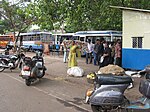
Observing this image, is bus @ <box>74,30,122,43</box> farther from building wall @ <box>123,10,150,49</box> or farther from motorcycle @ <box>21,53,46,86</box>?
motorcycle @ <box>21,53,46,86</box>

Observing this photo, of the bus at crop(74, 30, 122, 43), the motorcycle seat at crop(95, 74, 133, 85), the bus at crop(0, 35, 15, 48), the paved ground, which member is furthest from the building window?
the bus at crop(0, 35, 15, 48)

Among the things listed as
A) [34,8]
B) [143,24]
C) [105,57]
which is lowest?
[105,57]

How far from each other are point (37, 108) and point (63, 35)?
76.2 feet

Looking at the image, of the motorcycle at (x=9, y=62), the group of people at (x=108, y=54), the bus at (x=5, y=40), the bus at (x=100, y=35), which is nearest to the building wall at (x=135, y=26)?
the group of people at (x=108, y=54)

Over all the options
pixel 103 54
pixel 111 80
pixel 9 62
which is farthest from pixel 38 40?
pixel 111 80

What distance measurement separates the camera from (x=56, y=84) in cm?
1039

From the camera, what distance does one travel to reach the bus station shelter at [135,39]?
12125 millimetres

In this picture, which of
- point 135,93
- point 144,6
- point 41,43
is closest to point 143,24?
point 144,6

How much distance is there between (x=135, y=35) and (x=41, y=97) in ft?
21.5

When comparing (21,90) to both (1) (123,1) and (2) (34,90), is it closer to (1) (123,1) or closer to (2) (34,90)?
(2) (34,90)

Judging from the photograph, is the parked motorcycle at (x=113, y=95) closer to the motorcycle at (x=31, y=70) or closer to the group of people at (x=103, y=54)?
the motorcycle at (x=31, y=70)

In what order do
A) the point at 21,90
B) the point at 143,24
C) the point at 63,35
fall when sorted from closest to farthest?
the point at 21,90 < the point at 143,24 < the point at 63,35

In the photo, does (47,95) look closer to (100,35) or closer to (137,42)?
(137,42)

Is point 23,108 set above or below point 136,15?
below
